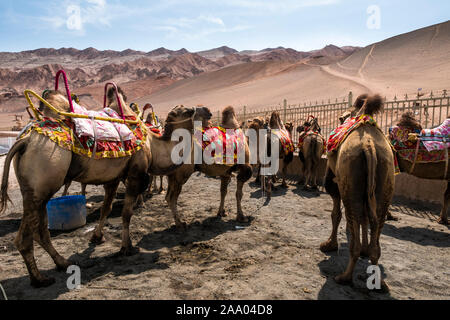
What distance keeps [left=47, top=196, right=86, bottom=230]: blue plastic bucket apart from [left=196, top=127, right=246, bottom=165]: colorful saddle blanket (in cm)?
277

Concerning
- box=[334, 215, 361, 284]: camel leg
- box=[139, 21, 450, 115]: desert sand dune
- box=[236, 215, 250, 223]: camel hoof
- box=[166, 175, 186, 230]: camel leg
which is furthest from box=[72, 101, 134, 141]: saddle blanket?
box=[139, 21, 450, 115]: desert sand dune

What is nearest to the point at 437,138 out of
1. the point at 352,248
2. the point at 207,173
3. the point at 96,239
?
the point at 352,248

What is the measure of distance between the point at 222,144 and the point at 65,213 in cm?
337

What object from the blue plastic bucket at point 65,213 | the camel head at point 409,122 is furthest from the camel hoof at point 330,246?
the blue plastic bucket at point 65,213

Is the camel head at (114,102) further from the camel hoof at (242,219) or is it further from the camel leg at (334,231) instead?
the camel leg at (334,231)

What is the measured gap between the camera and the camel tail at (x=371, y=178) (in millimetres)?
3709

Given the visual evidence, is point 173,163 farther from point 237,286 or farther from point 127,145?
point 237,286

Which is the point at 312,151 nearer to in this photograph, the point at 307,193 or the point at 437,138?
the point at 307,193

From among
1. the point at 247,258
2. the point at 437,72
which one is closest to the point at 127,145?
the point at 247,258

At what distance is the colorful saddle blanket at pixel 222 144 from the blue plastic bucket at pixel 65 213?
2771 millimetres

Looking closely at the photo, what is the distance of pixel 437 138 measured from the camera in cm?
640

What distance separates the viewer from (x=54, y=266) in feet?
14.9

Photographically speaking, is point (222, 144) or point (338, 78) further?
point (338, 78)
